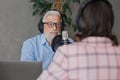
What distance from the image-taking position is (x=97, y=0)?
146 centimetres

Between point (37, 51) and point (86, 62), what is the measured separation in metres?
1.42

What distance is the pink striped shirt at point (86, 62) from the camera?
4.40 feet

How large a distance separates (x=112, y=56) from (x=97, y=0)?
280mm

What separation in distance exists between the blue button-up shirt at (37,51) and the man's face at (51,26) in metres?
0.08

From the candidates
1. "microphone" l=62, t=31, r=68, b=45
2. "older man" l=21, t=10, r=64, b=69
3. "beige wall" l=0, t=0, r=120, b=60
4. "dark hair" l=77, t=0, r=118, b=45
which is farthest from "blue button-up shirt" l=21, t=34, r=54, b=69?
"beige wall" l=0, t=0, r=120, b=60

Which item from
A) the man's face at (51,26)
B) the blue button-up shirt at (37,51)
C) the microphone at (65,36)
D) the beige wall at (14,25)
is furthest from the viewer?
the beige wall at (14,25)

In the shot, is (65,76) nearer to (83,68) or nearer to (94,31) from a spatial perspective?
(83,68)

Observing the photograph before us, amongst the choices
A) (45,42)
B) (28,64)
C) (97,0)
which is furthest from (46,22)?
(97,0)

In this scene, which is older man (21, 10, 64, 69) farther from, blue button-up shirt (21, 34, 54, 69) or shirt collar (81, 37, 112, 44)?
shirt collar (81, 37, 112, 44)

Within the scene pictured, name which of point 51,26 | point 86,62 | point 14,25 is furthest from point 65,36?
point 14,25

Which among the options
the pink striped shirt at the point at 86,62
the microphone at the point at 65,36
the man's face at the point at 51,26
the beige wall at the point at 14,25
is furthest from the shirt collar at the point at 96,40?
the beige wall at the point at 14,25

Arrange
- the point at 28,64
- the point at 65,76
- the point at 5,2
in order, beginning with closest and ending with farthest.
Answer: the point at 65,76 < the point at 28,64 < the point at 5,2

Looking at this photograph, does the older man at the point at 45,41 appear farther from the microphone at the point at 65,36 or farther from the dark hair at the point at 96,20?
the dark hair at the point at 96,20

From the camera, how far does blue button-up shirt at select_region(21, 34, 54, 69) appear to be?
2.64 m
